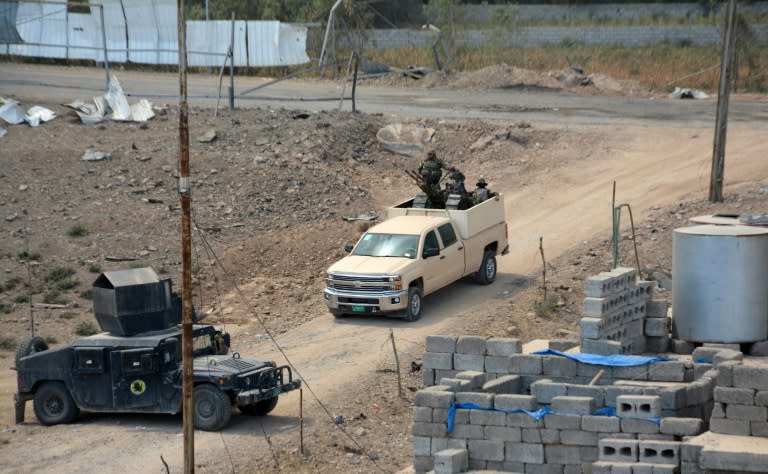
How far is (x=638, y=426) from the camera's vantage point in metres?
13.5

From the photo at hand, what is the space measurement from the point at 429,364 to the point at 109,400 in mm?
5083

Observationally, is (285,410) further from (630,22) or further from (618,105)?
(630,22)

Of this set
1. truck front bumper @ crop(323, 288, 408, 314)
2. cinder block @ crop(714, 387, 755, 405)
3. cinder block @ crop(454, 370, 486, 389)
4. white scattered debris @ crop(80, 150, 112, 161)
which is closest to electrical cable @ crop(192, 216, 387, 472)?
truck front bumper @ crop(323, 288, 408, 314)

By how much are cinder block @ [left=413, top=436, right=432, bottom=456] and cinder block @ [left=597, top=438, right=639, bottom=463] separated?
227 centimetres

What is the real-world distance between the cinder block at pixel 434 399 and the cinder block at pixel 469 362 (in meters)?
1.71

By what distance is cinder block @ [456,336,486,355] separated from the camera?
635 inches

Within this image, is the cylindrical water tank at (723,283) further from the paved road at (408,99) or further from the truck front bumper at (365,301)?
the paved road at (408,99)

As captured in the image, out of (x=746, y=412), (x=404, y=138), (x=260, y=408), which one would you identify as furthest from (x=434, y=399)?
(x=404, y=138)

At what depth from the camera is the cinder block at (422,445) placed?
14.7 meters

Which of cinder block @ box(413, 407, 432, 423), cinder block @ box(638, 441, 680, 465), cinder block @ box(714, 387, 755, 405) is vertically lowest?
cinder block @ box(413, 407, 432, 423)

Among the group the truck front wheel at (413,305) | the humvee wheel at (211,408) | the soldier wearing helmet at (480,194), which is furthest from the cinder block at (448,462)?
the soldier wearing helmet at (480,194)

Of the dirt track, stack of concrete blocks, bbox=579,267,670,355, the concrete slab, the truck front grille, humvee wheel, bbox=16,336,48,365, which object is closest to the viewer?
the concrete slab

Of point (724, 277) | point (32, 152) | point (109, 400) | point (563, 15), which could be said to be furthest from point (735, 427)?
point (563, 15)

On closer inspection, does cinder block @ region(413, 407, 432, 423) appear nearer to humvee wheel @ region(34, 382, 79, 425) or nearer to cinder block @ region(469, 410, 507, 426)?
cinder block @ region(469, 410, 507, 426)
